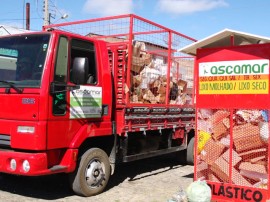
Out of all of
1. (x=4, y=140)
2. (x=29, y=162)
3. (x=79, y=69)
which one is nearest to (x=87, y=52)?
(x=79, y=69)

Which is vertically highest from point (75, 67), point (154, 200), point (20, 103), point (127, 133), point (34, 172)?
point (75, 67)

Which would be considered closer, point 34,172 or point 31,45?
point 34,172

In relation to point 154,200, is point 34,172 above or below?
above

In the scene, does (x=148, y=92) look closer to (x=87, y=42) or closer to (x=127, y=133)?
(x=127, y=133)

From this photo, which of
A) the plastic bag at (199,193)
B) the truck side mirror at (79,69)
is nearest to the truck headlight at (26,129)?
the truck side mirror at (79,69)

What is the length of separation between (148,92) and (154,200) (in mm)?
2245

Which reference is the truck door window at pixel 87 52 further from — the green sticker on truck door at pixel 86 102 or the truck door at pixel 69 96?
the green sticker on truck door at pixel 86 102

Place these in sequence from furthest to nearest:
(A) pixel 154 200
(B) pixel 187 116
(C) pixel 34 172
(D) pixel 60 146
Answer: (B) pixel 187 116 → (A) pixel 154 200 → (D) pixel 60 146 → (C) pixel 34 172

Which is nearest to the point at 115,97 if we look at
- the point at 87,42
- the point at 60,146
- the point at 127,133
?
the point at 127,133

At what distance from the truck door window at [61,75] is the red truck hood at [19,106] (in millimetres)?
301

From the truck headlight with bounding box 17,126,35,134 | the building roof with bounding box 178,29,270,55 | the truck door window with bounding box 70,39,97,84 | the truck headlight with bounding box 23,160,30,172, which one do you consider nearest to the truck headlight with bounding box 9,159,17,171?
the truck headlight with bounding box 23,160,30,172

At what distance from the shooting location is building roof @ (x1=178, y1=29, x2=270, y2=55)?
214 inches

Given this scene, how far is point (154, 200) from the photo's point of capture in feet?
20.4

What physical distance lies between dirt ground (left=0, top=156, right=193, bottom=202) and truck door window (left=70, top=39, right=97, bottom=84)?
1.92m
